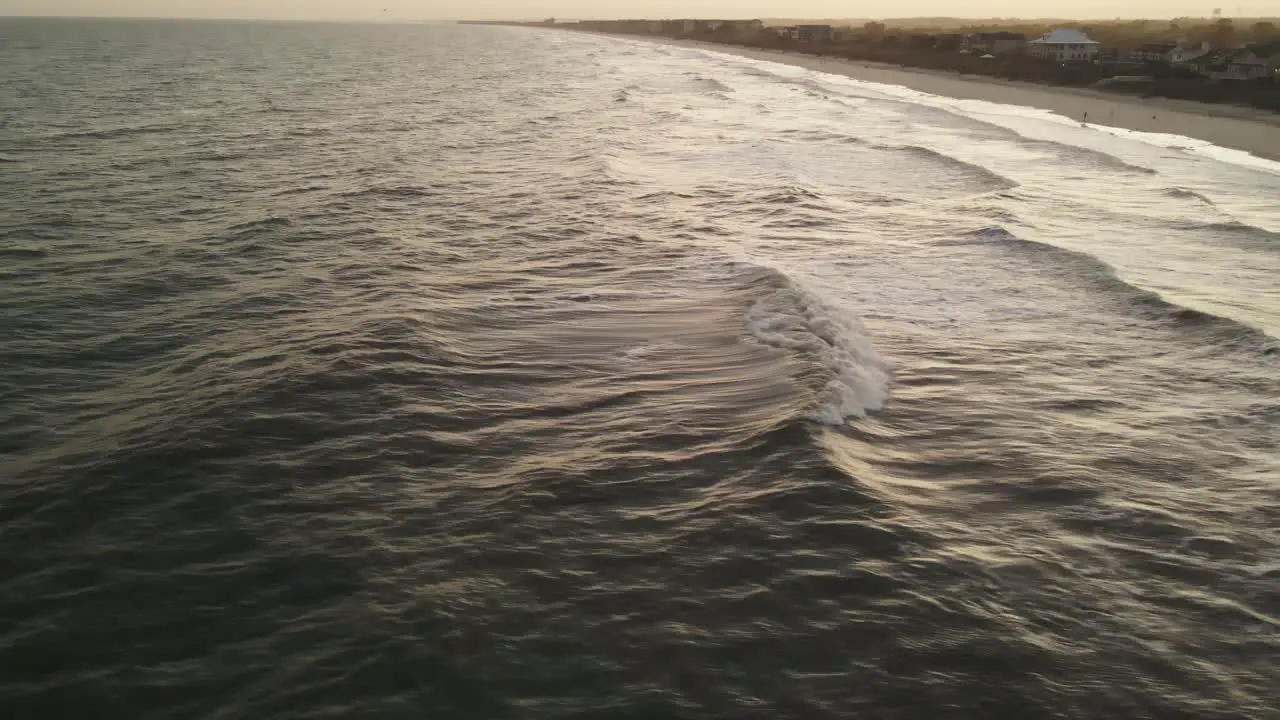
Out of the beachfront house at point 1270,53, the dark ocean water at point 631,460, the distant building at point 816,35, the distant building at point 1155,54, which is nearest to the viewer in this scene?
the dark ocean water at point 631,460

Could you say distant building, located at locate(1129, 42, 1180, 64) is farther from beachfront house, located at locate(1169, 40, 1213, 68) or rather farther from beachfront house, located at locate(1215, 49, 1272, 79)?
beachfront house, located at locate(1215, 49, 1272, 79)

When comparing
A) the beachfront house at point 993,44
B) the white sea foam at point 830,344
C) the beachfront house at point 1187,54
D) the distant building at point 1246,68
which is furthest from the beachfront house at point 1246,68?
the white sea foam at point 830,344

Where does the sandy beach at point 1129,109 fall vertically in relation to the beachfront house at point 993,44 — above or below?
below

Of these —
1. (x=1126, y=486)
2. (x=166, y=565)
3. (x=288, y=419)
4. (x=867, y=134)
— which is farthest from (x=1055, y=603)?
(x=867, y=134)

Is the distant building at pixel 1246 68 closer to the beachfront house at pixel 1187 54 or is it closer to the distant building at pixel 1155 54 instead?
the beachfront house at pixel 1187 54

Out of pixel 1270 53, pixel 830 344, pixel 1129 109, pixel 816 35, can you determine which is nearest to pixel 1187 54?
pixel 1270 53

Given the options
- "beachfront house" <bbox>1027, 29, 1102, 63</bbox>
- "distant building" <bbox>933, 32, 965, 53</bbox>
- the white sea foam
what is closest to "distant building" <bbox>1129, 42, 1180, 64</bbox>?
"beachfront house" <bbox>1027, 29, 1102, 63</bbox>
